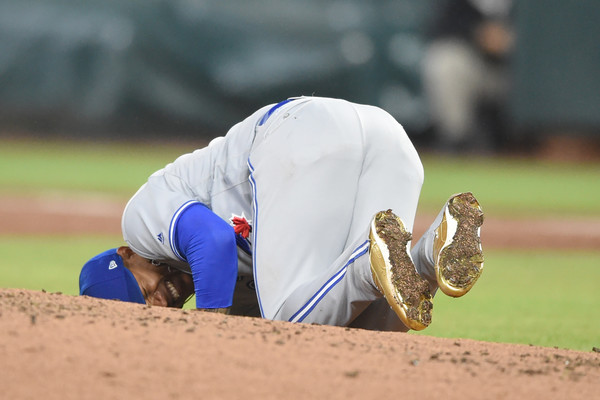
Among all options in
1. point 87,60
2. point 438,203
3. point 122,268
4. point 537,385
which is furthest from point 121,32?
point 537,385

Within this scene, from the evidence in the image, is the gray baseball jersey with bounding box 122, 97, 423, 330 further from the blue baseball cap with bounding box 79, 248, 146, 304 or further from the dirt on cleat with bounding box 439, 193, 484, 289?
the dirt on cleat with bounding box 439, 193, 484, 289

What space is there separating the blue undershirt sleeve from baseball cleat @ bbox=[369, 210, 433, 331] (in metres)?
0.53

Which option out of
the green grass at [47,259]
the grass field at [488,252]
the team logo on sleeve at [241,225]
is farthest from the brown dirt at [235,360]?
the green grass at [47,259]

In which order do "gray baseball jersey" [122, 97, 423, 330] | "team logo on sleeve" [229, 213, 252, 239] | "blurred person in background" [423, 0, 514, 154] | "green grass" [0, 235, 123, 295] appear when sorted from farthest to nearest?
1. "blurred person in background" [423, 0, 514, 154]
2. "green grass" [0, 235, 123, 295]
3. "team logo on sleeve" [229, 213, 252, 239]
4. "gray baseball jersey" [122, 97, 423, 330]

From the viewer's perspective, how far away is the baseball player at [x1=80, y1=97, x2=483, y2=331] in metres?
2.77

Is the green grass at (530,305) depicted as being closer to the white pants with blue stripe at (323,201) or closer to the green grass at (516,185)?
the white pants with blue stripe at (323,201)

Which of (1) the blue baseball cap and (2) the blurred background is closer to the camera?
(1) the blue baseball cap

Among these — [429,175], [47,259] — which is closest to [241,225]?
[47,259]

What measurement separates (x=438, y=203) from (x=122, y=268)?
23.5 ft

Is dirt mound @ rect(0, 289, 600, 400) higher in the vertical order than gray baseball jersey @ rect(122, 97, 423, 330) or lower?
lower

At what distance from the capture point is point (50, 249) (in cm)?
698

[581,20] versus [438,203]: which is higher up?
[581,20]

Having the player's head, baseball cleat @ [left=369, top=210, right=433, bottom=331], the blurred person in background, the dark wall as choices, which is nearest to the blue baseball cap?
the player's head

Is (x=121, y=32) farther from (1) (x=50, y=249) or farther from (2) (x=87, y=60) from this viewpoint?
(1) (x=50, y=249)
